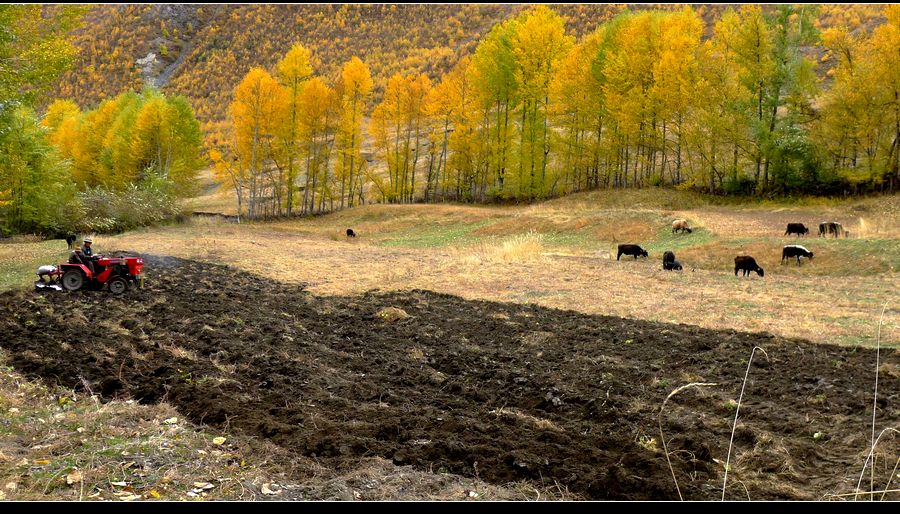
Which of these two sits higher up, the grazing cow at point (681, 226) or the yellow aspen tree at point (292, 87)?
the yellow aspen tree at point (292, 87)

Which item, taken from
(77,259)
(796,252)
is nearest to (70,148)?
(77,259)

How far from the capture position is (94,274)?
1437cm

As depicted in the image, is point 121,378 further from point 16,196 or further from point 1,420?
Answer: point 16,196

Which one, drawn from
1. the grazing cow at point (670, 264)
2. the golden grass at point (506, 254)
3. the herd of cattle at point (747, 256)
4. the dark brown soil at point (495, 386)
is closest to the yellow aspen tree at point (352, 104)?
the golden grass at point (506, 254)

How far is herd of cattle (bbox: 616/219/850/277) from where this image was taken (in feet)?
61.5

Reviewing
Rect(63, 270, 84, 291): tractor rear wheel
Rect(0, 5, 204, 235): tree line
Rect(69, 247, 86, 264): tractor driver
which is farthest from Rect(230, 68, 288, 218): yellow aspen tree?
Rect(63, 270, 84, 291): tractor rear wheel

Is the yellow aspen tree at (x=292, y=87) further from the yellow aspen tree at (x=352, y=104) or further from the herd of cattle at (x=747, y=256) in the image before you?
the herd of cattle at (x=747, y=256)

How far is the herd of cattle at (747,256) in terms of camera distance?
18.7m

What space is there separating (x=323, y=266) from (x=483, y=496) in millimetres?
17004

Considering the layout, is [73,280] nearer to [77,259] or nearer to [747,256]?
[77,259]

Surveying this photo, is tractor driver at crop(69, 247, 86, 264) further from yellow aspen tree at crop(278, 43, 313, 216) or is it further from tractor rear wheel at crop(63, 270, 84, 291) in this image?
yellow aspen tree at crop(278, 43, 313, 216)

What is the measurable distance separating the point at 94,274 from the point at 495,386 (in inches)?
425

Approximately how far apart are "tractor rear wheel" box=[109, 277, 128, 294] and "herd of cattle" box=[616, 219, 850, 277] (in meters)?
15.7

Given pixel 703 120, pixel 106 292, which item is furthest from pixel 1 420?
pixel 703 120
